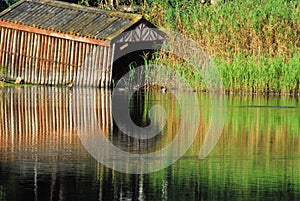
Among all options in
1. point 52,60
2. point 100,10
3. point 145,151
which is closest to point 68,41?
point 52,60

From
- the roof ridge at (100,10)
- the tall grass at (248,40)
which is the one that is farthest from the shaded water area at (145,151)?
the roof ridge at (100,10)

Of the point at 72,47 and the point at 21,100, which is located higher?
the point at 72,47

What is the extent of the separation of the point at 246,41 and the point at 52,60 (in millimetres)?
5985

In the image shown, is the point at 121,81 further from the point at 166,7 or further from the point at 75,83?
the point at 166,7

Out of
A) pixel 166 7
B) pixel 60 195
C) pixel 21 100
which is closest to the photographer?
pixel 60 195

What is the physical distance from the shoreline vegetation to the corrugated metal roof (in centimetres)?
159

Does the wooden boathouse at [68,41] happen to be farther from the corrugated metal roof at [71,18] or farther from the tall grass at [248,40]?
the tall grass at [248,40]

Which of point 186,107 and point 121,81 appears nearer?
point 186,107

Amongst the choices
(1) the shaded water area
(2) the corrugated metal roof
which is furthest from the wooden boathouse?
(1) the shaded water area

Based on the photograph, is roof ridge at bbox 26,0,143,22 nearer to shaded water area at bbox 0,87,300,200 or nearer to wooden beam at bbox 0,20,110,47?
wooden beam at bbox 0,20,110,47

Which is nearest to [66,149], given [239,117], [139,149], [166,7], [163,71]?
[139,149]

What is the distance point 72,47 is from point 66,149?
15970 millimetres

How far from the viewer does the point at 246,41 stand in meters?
28.8

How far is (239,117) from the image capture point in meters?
18.9
